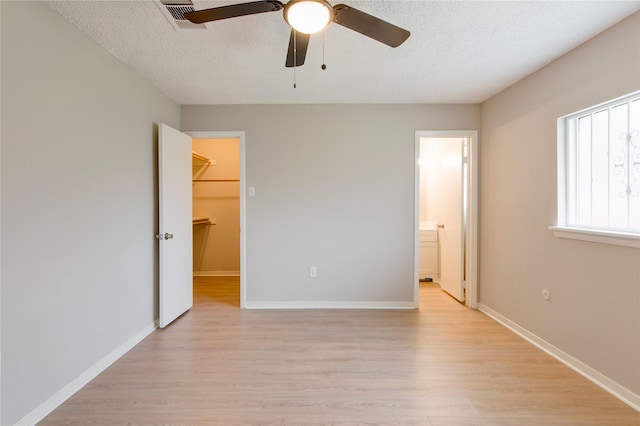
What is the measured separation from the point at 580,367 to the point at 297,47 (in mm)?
2937

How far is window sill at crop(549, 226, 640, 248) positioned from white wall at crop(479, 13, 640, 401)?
4 centimetres

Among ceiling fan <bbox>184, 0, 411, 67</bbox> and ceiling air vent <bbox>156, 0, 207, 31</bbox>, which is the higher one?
ceiling air vent <bbox>156, 0, 207, 31</bbox>

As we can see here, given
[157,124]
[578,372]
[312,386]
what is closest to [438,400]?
[312,386]

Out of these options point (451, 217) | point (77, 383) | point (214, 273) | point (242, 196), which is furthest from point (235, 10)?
point (214, 273)

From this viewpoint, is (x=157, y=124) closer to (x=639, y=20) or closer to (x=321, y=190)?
(x=321, y=190)

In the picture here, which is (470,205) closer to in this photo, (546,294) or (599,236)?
(546,294)

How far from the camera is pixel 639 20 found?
1678 mm

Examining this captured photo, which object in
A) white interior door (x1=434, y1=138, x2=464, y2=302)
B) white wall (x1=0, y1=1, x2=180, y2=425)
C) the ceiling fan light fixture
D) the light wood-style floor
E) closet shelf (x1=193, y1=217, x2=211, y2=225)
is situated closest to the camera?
the ceiling fan light fixture

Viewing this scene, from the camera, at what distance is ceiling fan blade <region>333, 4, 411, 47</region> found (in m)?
1.33

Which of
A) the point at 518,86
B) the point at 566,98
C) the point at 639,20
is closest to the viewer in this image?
the point at 639,20

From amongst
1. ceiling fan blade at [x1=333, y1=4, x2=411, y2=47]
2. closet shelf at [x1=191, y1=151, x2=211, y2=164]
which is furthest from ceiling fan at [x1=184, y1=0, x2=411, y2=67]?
closet shelf at [x1=191, y1=151, x2=211, y2=164]

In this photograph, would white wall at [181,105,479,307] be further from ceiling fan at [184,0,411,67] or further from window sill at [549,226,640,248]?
ceiling fan at [184,0,411,67]

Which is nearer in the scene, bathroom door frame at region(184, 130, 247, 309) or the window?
the window

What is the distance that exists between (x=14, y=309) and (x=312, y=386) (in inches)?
68.4
